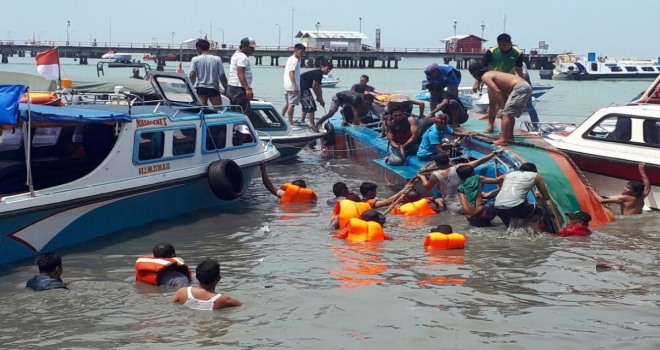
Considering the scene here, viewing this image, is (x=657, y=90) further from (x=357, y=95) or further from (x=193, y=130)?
(x=193, y=130)

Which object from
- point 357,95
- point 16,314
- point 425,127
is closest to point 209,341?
point 16,314

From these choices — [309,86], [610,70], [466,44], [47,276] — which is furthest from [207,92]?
[466,44]

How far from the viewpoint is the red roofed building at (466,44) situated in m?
108

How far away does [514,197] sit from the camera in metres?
12.3

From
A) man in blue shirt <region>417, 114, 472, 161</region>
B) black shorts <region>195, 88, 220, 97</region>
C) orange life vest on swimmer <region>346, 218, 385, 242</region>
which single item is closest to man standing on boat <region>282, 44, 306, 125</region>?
black shorts <region>195, 88, 220, 97</region>

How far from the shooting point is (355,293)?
31.7 ft

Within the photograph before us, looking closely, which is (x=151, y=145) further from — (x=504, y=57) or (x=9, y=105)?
(x=504, y=57)

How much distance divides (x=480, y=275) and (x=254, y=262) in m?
2.73

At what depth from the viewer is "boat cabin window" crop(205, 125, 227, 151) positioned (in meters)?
14.3

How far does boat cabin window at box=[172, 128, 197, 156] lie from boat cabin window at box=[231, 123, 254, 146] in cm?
135

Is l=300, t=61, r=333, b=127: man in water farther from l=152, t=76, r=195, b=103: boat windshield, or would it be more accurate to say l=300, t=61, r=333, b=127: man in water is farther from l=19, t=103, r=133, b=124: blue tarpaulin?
l=19, t=103, r=133, b=124: blue tarpaulin

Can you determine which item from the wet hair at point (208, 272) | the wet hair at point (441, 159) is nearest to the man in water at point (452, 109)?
the wet hair at point (441, 159)

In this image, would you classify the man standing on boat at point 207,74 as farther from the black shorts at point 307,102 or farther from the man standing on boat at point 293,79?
the black shorts at point 307,102

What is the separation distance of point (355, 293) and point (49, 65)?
642cm
